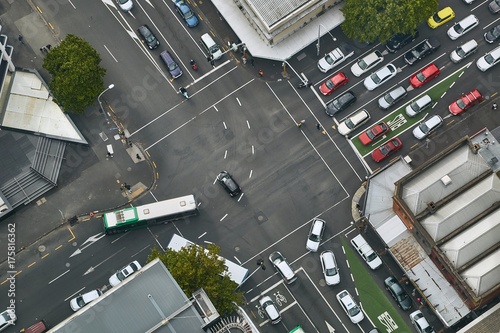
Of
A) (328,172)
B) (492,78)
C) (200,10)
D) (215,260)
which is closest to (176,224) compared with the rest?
(215,260)

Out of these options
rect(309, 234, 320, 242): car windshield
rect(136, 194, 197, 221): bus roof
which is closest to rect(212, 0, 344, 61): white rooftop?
rect(136, 194, 197, 221): bus roof

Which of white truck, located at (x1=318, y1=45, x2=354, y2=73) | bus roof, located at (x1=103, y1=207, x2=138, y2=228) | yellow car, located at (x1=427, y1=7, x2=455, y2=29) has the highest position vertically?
white truck, located at (x1=318, y1=45, x2=354, y2=73)

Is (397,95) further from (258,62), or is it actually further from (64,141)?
(64,141)

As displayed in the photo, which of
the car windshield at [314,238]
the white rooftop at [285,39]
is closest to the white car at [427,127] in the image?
the white rooftop at [285,39]

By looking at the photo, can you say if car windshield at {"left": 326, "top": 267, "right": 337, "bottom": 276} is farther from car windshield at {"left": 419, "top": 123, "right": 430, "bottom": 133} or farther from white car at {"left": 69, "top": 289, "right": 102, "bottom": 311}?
white car at {"left": 69, "top": 289, "right": 102, "bottom": 311}

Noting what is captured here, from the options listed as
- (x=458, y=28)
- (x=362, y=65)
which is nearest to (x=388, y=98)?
(x=362, y=65)

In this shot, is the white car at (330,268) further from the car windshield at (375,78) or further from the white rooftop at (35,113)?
the white rooftop at (35,113)
